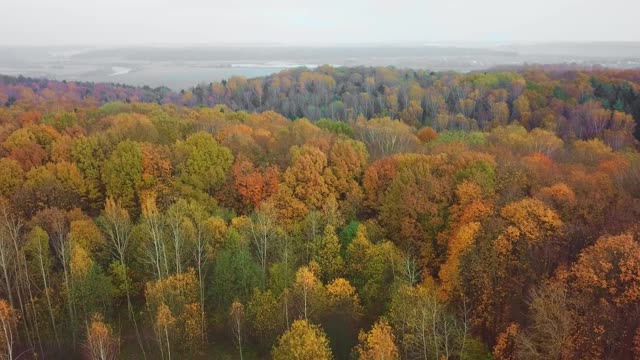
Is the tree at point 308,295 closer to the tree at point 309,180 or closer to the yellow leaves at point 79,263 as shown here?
the tree at point 309,180

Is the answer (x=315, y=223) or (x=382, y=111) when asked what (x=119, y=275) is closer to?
(x=315, y=223)

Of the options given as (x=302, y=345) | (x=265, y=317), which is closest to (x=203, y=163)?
(x=265, y=317)

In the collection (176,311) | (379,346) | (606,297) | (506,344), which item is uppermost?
(606,297)

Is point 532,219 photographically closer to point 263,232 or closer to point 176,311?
point 263,232

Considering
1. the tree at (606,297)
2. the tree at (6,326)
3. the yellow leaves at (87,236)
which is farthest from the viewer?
the yellow leaves at (87,236)

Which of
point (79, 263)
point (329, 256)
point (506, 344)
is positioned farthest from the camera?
point (329, 256)

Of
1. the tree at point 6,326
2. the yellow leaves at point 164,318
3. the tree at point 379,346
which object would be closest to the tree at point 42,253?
the tree at point 6,326
